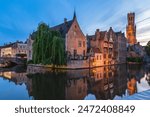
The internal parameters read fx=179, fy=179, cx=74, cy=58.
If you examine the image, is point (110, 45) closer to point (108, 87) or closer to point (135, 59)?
point (135, 59)

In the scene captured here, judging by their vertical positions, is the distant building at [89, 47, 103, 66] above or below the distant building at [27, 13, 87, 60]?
below

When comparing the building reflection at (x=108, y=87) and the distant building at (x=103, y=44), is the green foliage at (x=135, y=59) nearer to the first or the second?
the distant building at (x=103, y=44)

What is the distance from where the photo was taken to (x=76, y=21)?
34.0m

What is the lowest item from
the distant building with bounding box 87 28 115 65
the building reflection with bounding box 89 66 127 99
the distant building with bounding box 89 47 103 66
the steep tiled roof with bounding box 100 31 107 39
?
the building reflection with bounding box 89 66 127 99

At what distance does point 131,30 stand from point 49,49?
6634cm

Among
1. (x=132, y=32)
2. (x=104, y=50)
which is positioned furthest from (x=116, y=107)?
Answer: (x=132, y=32)

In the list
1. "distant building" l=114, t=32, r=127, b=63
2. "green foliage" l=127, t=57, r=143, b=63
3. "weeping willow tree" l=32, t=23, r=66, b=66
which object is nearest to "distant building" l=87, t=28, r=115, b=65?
"distant building" l=114, t=32, r=127, b=63

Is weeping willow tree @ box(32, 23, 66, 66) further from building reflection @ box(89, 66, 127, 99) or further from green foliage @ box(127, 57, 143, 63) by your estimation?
green foliage @ box(127, 57, 143, 63)

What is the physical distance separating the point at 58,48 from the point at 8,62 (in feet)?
69.5

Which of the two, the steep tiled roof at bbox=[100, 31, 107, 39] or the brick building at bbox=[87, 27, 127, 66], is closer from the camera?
the brick building at bbox=[87, 27, 127, 66]

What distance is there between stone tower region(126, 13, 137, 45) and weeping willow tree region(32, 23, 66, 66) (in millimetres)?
62087

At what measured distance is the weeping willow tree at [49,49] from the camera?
81.1 feet

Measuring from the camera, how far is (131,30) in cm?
8350

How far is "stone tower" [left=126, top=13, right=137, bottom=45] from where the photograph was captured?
271 feet
